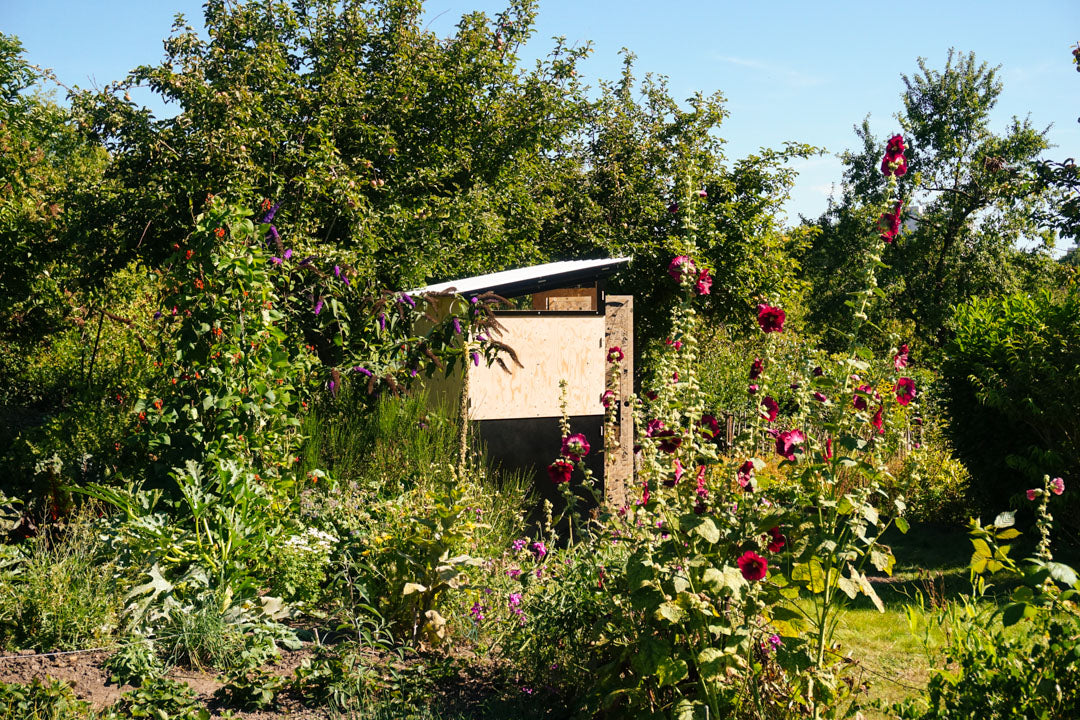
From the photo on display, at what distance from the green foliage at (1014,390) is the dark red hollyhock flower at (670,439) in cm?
504

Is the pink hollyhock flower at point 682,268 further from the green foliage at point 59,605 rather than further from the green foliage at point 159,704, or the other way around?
the green foliage at point 59,605

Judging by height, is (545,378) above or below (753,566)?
above

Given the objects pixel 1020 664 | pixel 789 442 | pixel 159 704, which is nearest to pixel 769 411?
pixel 789 442

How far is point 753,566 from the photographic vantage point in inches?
104

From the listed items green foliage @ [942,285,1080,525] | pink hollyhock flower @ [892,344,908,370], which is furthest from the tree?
pink hollyhock flower @ [892,344,908,370]

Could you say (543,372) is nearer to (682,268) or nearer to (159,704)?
(682,268)

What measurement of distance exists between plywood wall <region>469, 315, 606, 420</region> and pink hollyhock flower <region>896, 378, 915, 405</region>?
→ 335 cm

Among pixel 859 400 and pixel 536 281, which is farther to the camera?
pixel 536 281

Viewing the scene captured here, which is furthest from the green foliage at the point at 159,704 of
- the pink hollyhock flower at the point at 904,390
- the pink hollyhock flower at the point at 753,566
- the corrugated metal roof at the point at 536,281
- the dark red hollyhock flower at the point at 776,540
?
the corrugated metal roof at the point at 536,281

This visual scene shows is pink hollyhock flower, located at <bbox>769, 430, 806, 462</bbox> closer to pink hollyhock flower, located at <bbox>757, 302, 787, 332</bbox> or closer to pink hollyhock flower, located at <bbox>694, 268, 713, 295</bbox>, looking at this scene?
pink hollyhock flower, located at <bbox>757, 302, 787, 332</bbox>

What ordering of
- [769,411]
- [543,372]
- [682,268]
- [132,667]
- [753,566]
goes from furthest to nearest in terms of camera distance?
1. [543,372]
2. [769,411]
3. [682,268]
4. [132,667]
5. [753,566]

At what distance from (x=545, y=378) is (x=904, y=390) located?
3.98 metres

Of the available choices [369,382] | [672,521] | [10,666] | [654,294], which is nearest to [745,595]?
[672,521]

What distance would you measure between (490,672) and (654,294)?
11262 millimetres
